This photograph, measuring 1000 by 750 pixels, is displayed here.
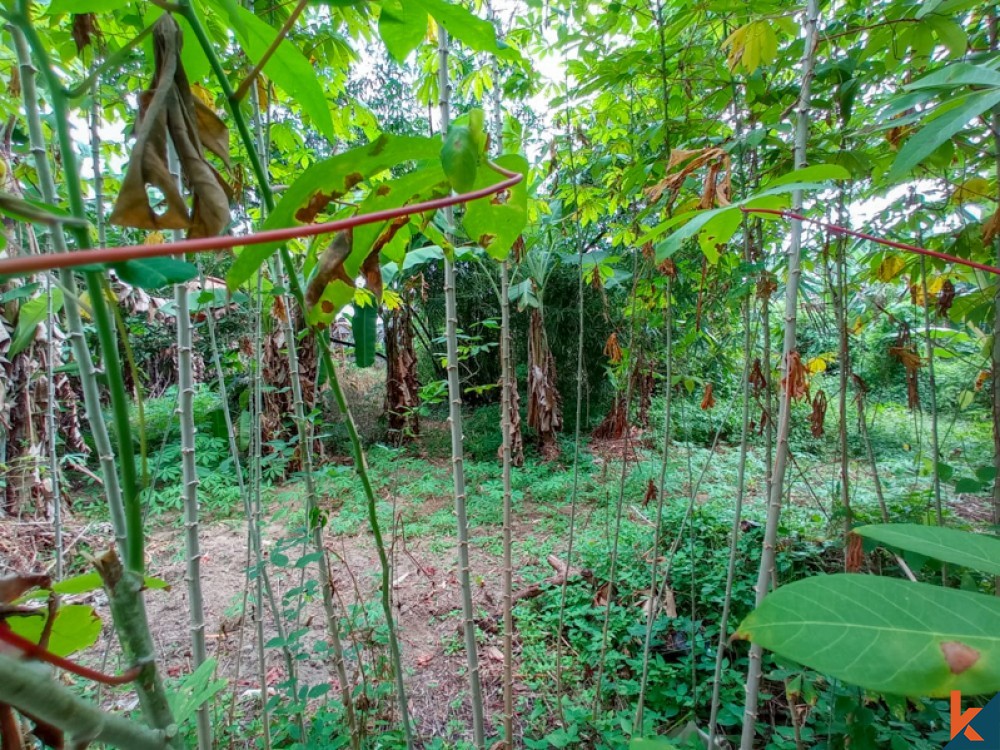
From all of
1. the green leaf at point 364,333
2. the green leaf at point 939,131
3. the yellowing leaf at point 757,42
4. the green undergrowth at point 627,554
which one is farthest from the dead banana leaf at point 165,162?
the yellowing leaf at point 757,42

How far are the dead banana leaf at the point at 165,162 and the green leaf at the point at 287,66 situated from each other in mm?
70

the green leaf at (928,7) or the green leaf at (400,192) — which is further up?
the green leaf at (928,7)

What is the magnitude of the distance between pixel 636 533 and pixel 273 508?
7.38 feet

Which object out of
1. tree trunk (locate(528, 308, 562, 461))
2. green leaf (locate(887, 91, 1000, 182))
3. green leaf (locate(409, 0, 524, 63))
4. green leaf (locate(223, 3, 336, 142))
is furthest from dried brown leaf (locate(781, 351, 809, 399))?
tree trunk (locate(528, 308, 562, 461))

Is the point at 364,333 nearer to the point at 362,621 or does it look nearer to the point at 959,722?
the point at 959,722

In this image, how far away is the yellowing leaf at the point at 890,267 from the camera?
1.20m

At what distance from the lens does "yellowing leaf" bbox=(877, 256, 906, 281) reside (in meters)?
1.20


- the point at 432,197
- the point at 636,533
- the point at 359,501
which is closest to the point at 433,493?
the point at 359,501

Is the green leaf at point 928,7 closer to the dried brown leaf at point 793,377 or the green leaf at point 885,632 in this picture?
the dried brown leaf at point 793,377

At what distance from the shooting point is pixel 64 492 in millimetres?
2602

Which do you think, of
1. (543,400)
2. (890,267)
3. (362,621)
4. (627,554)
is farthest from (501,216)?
(543,400)

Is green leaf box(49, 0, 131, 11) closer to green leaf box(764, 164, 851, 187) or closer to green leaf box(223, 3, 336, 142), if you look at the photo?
green leaf box(223, 3, 336, 142)

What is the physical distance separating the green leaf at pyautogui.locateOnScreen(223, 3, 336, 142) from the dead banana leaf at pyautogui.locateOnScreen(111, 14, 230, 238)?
70 millimetres

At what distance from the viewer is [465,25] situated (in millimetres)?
377
